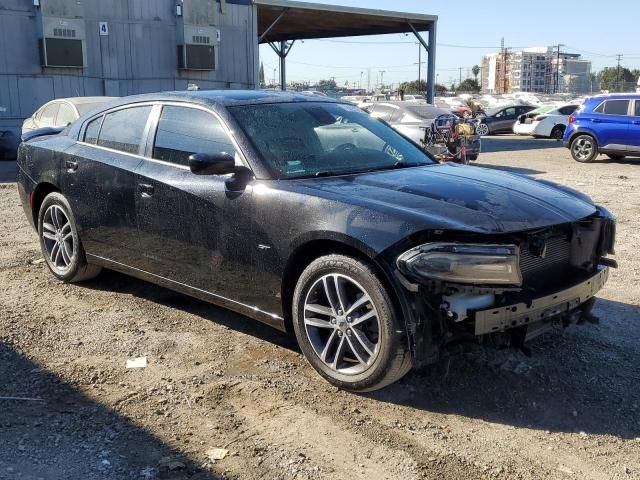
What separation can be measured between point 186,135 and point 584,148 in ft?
47.5

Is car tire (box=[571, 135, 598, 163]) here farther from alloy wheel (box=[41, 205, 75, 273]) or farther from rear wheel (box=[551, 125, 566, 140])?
alloy wheel (box=[41, 205, 75, 273])

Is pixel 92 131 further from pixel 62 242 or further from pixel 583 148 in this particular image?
pixel 583 148

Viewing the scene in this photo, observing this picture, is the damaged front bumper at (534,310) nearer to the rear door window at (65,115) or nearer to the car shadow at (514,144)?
the rear door window at (65,115)

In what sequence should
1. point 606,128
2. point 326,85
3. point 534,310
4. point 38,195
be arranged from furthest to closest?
1. point 326,85
2. point 606,128
3. point 38,195
4. point 534,310

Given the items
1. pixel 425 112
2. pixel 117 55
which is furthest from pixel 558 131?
pixel 117 55

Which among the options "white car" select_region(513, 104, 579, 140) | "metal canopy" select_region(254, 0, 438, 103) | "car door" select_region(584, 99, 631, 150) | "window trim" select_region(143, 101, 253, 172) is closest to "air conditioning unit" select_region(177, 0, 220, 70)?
"metal canopy" select_region(254, 0, 438, 103)

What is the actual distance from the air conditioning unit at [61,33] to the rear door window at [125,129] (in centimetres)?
1714

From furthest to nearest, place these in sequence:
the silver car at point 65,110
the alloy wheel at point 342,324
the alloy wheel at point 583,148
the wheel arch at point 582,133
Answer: the alloy wheel at point 583,148
the wheel arch at point 582,133
the silver car at point 65,110
the alloy wheel at point 342,324

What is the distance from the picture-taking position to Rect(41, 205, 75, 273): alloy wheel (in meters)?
5.74

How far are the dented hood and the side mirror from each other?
476 millimetres

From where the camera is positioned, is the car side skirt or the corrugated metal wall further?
the corrugated metal wall

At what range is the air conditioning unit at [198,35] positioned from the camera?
23297mm

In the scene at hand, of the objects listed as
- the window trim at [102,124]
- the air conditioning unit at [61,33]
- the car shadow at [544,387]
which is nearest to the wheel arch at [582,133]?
the car shadow at [544,387]

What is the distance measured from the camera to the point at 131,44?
22.7 metres
